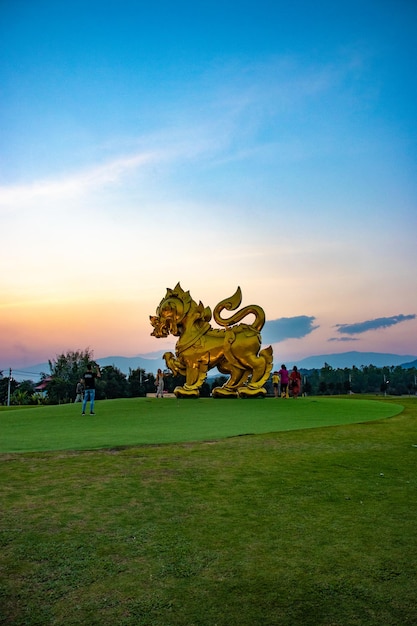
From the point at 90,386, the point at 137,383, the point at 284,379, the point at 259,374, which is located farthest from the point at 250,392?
the point at 137,383

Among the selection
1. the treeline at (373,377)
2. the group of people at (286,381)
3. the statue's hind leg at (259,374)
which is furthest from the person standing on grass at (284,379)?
the treeline at (373,377)

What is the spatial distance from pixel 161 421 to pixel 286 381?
380 inches

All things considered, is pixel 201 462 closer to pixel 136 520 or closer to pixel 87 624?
pixel 136 520

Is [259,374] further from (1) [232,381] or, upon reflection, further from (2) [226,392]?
(2) [226,392]

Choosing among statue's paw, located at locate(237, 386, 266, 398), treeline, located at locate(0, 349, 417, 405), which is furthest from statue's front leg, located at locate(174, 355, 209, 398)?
treeline, located at locate(0, 349, 417, 405)

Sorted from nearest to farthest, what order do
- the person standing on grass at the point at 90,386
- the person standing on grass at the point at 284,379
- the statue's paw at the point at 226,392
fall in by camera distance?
1. the person standing on grass at the point at 90,386
2. the statue's paw at the point at 226,392
3. the person standing on grass at the point at 284,379

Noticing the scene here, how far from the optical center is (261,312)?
18.7m

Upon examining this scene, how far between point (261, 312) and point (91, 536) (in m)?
14.9

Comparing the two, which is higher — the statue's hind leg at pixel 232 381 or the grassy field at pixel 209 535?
the statue's hind leg at pixel 232 381

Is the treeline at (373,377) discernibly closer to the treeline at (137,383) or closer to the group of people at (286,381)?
the treeline at (137,383)

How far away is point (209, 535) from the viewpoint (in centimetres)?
427

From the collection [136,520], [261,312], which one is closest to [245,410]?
[261,312]

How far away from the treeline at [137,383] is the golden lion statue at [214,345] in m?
9.41

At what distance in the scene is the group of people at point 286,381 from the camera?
20.8 m
